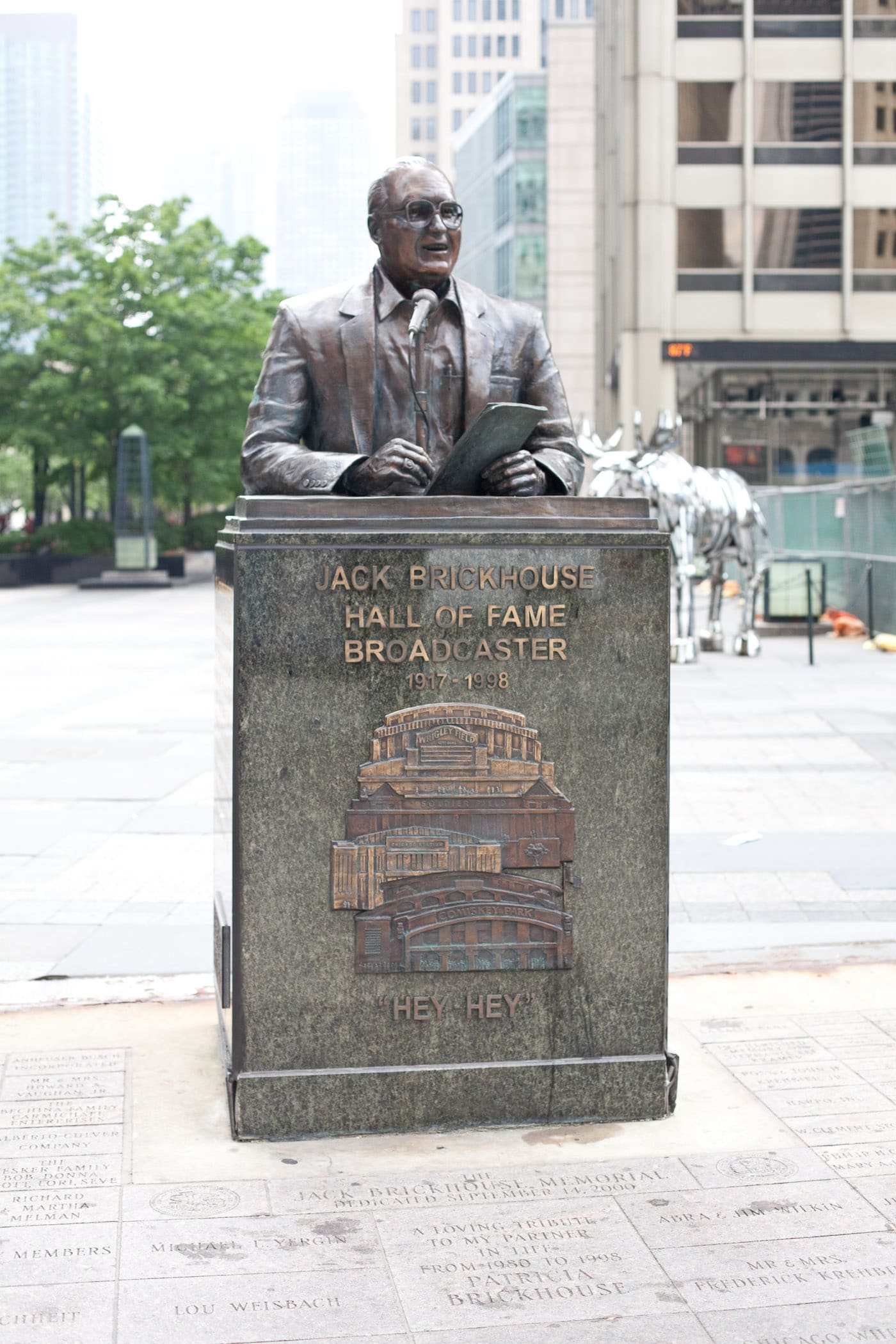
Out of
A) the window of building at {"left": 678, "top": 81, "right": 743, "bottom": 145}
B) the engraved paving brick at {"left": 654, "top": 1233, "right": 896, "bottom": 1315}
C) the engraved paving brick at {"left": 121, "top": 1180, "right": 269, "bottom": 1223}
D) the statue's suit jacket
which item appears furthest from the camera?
the window of building at {"left": 678, "top": 81, "right": 743, "bottom": 145}

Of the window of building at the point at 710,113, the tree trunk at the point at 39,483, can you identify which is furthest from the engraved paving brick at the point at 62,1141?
the tree trunk at the point at 39,483

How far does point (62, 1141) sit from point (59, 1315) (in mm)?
1084

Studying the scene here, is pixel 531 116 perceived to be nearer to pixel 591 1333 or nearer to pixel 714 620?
pixel 714 620

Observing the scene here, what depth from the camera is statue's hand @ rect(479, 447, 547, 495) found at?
492cm

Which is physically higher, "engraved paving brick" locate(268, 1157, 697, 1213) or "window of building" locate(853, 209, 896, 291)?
"window of building" locate(853, 209, 896, 291)

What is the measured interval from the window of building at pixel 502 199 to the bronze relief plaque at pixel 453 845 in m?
99.6

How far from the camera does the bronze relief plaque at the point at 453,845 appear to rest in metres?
4.73

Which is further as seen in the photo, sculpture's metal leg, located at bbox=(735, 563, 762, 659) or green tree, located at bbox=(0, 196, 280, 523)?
green tree, located at bbox=(0, 196, 280, 523)

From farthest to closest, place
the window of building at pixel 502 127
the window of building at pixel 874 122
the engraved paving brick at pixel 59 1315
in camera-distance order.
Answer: the window of building at pixel 502 127, the window of building at pixel 874 122, the engraved paving brick at pixel 59 1315

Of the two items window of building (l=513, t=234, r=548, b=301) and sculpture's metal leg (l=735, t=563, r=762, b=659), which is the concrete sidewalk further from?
window of building (l=513, t=234, r=548, b=301)

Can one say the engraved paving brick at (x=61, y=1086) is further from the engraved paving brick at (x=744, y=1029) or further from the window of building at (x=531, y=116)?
the window of building at (x=531, y=116)

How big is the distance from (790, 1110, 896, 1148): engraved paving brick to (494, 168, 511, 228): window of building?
99724mm

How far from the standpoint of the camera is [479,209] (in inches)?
4350

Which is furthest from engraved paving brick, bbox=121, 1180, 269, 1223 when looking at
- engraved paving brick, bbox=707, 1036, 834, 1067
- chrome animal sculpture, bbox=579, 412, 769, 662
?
chrome animal sculpture, bbox=579, 412, 769, 662
